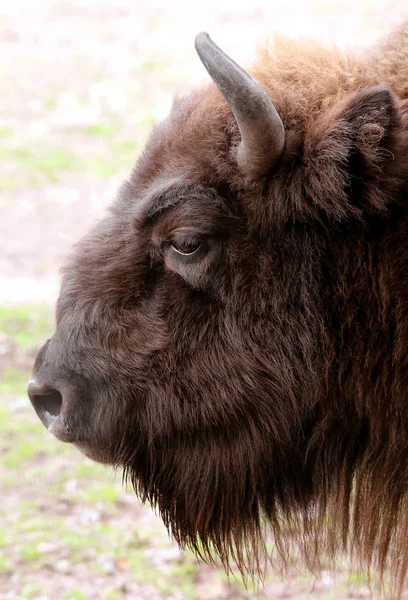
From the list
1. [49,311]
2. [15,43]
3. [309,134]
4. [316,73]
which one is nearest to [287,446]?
[309,134]

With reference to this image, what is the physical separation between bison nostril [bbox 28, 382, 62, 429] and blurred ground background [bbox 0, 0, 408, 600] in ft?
5.33

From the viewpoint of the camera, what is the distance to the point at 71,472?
6719 millimetres

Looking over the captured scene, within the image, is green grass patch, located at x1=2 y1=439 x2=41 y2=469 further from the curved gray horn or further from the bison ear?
the bison ear

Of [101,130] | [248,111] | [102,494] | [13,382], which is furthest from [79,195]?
[248,111]

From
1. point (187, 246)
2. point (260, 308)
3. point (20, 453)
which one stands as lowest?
point (20, 453)

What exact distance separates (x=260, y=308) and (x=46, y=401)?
0.93 meters

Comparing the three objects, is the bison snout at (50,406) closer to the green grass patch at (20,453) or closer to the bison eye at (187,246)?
the bison eye at (187,246)

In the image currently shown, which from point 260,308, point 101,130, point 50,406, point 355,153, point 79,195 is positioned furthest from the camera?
point 101,130

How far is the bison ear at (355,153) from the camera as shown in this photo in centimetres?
322

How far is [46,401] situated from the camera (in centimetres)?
378

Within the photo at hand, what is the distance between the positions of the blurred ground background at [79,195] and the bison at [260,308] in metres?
0.77

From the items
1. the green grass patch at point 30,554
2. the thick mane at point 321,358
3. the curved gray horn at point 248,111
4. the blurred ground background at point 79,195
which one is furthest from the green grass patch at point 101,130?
the curved gray horn at point 248,111

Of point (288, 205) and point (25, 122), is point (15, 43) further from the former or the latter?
point (288, 205)

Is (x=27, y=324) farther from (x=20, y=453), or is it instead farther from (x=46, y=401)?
(x=46, y=401)
